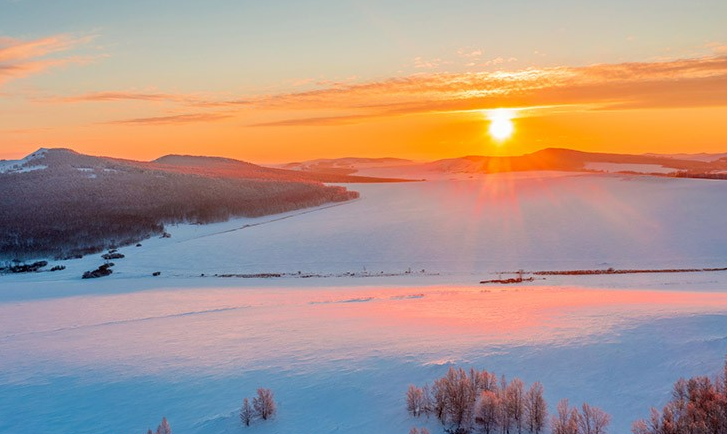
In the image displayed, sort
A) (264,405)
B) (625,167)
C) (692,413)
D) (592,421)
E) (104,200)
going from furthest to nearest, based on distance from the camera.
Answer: (625,167) < (104,200) < (264,405) < (592,421) < (692,413)

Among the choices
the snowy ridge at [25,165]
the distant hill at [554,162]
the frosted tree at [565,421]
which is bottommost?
the frosted tree at [565,421]

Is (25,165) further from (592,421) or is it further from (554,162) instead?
(554,162)

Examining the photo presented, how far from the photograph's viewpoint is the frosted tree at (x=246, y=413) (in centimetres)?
673

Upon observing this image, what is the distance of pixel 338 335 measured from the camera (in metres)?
10.3

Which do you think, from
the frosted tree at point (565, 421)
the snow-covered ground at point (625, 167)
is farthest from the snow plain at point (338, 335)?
the snow-covered ground at point (625, 167)

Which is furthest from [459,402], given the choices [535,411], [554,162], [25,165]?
[554,162]

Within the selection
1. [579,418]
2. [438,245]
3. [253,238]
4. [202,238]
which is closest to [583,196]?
[438,245]

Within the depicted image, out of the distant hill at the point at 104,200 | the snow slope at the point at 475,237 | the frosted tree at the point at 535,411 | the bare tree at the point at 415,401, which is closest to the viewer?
the frosted tree at the point at 535,411

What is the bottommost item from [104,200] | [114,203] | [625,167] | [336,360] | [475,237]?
[336,360]

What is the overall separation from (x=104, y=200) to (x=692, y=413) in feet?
201

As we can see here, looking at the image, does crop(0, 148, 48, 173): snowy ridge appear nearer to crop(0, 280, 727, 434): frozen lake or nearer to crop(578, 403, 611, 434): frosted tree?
crop(0, 280, 727, 434): frozen lake

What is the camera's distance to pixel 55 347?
10727 mm

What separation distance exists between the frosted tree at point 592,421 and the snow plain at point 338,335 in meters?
0.34

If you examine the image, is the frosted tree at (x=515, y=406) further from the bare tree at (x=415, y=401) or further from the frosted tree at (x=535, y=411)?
the bare tree at (x=415, y=401)
